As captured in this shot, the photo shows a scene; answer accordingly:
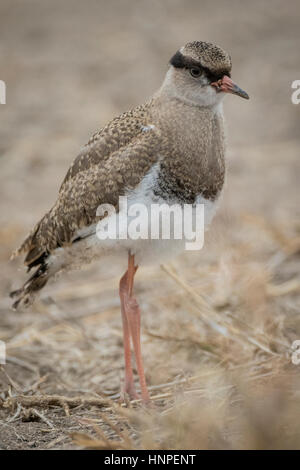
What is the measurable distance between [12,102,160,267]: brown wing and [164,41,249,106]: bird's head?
0.30 m

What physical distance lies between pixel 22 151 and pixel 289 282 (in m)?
4.15

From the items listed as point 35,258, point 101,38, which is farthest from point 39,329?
point 101,38

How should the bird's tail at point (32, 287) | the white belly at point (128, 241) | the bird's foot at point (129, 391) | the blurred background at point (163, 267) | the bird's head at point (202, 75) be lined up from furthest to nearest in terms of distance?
the bird's tail at point (32, 287) < the bird's foot at point (129, 391) < the bird's head at point (202, 75) < the white belly at point (128, 241) < the blurred background at point (163, 267)

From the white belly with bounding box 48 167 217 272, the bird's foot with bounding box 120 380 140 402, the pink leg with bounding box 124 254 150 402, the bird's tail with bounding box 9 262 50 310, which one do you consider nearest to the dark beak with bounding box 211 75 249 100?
the white belly with bounding box 48 167 217 272

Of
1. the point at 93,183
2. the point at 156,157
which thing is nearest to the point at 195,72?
the point at 156,157

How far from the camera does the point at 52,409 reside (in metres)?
4.49

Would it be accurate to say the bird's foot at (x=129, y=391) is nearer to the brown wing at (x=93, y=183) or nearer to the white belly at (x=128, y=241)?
the white belly at (x=128, y=241)

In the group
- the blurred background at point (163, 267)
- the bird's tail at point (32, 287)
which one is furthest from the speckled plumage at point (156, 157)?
the blurred background at point (163, 267)

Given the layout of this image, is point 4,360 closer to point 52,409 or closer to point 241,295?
point 52,409

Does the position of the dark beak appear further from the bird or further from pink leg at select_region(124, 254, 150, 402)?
pink leg at select_region(124, 254, 150, 402)

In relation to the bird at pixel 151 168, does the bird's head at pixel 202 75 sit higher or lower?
higher

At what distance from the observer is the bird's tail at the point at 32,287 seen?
4848 millimetres

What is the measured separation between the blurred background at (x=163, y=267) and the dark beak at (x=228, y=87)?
73cm
